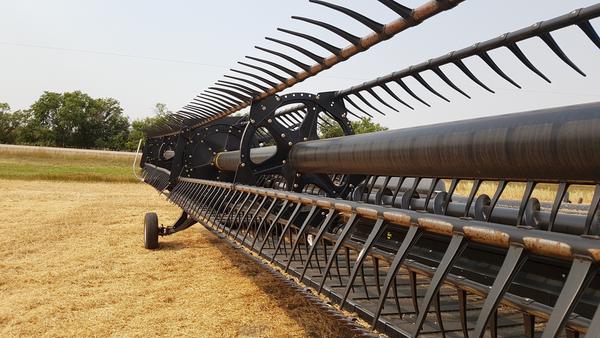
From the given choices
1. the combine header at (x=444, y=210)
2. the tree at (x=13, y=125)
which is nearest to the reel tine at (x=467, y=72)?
the combine header at (x=444, y=210)

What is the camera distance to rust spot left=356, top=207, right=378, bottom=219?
214 centimetres

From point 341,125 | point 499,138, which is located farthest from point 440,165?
point 341,125

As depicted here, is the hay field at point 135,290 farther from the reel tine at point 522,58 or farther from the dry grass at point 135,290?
the reel tine at point 522,58

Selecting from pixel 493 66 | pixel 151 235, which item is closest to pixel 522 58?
pixel 493 66

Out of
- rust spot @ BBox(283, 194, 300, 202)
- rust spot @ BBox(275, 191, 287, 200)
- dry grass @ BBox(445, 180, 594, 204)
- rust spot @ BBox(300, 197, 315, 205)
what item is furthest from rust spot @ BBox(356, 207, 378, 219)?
dry grass @ BBox(445, 180, 594, 204)

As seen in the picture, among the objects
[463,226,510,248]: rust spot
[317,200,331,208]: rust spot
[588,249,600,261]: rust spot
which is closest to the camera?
[588,249,600,261]: rust spot

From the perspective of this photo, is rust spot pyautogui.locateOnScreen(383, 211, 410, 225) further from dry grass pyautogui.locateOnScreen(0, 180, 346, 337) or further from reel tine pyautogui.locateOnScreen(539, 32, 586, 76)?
dry grass pyautogui.locateOnScreen(0, 180, 346, 337)

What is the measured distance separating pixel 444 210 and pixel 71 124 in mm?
84664

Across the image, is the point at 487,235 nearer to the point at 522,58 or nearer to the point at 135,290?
the point at 522,58

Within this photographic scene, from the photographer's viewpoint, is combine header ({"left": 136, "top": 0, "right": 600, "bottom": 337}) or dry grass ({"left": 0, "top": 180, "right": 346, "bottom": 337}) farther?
dry grass ({"left": 0, "top": 180, "right": 346, "bottom": 337})

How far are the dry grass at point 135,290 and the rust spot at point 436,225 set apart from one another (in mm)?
2141

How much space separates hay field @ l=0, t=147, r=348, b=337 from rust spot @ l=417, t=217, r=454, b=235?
84.3 inches

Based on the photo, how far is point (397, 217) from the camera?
196cm

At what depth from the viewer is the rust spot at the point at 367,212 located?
2.14 m
